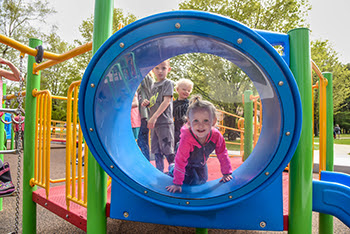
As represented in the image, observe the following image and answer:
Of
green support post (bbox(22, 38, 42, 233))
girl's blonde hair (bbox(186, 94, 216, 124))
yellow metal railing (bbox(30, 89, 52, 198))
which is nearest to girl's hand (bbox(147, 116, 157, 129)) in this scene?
girl's blonde hair (bbox(186, 94, 216, 124))

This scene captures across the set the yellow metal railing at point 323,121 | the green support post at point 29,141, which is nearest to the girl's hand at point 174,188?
the yellow metal railing at point 323,121

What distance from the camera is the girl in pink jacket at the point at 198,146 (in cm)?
115

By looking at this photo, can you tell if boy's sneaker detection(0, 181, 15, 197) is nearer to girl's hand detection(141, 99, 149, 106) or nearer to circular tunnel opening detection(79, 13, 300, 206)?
circular tunnel opening detection(79, 13, 300, 206)

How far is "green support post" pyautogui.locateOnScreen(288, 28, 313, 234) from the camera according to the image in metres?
1.09

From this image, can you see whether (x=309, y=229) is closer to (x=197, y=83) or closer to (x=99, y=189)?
(x=197, y=83)

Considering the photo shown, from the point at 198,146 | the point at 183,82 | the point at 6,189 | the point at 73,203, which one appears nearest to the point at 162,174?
the point at 198,146

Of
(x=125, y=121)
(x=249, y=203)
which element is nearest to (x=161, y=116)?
(x=125, y=121)

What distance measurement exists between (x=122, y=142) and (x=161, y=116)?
0.80 feet

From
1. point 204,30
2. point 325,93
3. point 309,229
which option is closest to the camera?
point 204,30

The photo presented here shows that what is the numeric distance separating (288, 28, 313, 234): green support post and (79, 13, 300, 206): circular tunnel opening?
0.19 metres

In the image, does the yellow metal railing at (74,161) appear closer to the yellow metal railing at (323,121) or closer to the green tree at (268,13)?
the yellow metal railing at (323,121)

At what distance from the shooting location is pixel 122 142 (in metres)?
1.26

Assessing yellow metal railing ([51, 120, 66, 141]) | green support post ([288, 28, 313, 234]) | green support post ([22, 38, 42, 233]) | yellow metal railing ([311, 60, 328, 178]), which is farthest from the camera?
yellow metal railing ([51, 120, 66, 141])

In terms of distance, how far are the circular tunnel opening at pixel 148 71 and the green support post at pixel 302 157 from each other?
19 centimetres
